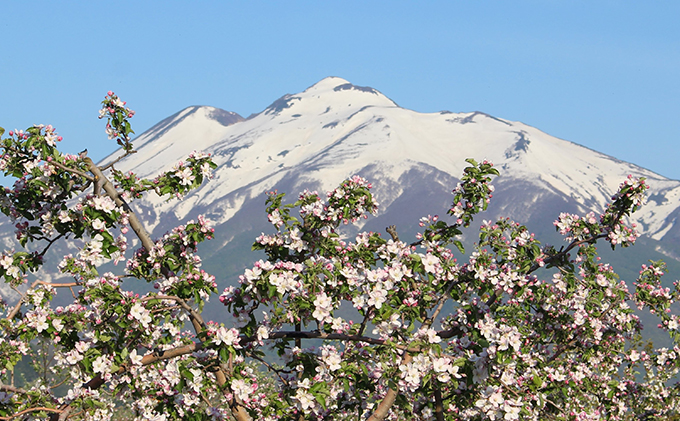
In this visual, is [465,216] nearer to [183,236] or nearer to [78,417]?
[183,236]

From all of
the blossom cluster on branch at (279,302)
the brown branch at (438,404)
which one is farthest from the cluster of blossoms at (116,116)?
the brown branch at (438,404)

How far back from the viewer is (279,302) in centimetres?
825

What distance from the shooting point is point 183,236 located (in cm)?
937

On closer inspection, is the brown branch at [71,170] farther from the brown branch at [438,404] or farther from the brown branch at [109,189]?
the brown branch at [438,404]

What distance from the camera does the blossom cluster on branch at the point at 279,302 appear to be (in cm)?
851

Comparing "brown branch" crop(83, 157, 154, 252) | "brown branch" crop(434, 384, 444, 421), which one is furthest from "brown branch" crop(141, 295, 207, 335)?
"brown branch" crop(434, 384, 444, 421)

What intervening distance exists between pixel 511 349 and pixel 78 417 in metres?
6.07

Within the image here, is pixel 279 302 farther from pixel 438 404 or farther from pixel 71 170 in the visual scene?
pixel 438 404

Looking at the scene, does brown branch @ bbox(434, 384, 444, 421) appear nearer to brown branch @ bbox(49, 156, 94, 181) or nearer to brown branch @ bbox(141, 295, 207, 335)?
brown branch @ bbox(141, 295, 207, 335)

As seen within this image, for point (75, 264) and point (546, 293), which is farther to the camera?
point (546, 293)

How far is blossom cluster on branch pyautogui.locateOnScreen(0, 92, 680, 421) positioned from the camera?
851 centimetres

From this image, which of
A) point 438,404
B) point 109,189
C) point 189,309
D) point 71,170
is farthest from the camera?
point 438,404

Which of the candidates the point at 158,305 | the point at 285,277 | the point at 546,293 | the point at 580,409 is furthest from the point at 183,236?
the point at 580,409

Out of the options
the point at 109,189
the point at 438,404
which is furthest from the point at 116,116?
the point at 438,404
